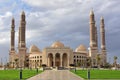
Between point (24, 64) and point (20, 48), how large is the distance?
661cm

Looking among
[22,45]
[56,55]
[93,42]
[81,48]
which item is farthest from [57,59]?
[81,48]

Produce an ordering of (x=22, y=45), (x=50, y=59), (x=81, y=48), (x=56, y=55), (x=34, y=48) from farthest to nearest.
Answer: (x=81, y=48) < (x=34, y=48) < (x=50, y=59) < (x=56, y=55) < (x=22, y=45)

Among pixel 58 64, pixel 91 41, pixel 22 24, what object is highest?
pixel 22 24

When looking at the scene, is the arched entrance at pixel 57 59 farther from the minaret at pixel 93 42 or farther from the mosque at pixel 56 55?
the minaret at pixel 93 42

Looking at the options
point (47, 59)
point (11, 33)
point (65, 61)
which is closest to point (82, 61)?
point (65, 61)

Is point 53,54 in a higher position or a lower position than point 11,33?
lower

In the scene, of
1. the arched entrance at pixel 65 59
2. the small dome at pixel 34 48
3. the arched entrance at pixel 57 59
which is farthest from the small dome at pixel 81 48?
the arched entrance at pixel 57 59

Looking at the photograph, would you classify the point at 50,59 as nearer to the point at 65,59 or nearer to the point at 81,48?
the point at 65,59

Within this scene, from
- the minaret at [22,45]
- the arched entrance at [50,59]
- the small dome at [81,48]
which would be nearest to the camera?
the minaret at [22,45]

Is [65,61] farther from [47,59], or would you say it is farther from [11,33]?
[11,33]

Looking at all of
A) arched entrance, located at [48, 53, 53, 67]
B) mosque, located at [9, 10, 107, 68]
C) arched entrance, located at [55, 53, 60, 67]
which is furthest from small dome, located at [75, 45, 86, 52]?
arched entrance, located at [48, 53, 53, 67]

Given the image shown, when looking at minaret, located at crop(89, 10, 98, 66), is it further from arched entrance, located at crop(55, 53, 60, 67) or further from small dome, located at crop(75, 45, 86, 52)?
small dome, located at crop(75, 45, 86, 52)

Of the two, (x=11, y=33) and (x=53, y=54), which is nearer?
(x=53, y=54)

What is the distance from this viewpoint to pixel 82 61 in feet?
406
